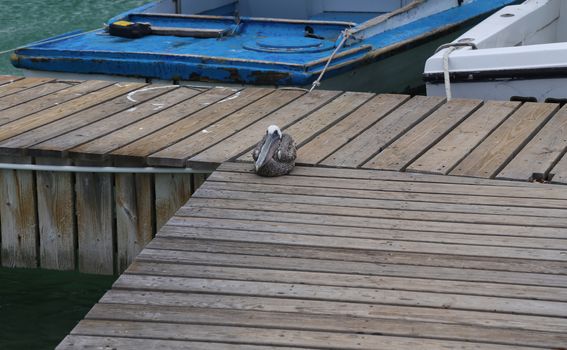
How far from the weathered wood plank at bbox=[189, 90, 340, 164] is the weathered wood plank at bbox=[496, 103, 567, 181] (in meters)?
Result: 1.16

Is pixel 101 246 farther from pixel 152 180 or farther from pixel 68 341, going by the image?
pixel 68 341

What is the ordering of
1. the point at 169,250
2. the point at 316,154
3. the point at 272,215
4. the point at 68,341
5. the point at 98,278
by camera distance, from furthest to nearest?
the point at 98,278 < the point at 316,154 < the point at 272,215 < the point at 169,250 < the point at 68,341

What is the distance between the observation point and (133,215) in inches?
196

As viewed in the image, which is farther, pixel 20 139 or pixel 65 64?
pixel 65 64

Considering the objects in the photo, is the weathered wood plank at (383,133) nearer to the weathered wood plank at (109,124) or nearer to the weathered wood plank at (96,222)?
the weathered wood plank at (96,222)

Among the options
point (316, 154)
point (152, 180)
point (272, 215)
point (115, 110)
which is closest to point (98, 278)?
point (115, 110)

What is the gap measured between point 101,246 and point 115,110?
0.96 meters

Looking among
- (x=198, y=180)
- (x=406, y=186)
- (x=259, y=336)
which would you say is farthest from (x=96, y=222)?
(x=259, y=336)

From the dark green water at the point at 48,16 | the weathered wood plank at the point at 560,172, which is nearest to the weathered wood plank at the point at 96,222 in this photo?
the weathered wood plank at the point at 560,172

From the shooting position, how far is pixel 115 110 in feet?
18.7

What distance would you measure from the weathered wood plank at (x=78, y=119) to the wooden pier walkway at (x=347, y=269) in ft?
3.42

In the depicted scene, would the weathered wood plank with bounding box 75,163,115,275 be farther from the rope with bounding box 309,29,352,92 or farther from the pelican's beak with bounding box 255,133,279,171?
the rope with bounding box 309,29,352,92

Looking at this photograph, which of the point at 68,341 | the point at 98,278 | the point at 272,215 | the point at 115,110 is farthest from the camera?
the point at 98,278

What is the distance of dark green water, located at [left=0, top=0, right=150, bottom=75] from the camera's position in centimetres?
1234
